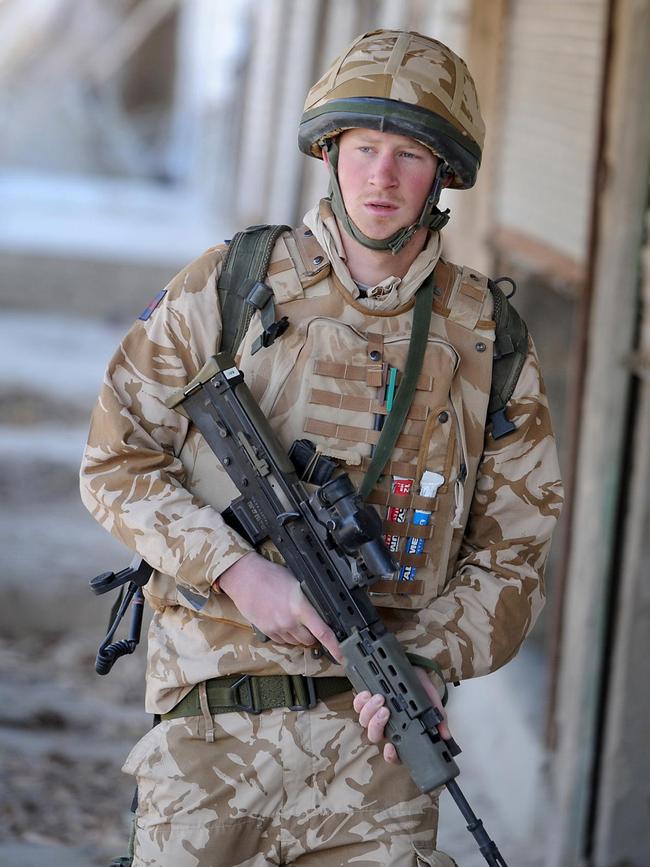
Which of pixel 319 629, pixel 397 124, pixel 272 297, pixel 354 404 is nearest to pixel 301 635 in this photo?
pixel 319 629

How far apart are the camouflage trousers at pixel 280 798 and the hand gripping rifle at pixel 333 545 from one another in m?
0.13

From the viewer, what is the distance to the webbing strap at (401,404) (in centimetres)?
219

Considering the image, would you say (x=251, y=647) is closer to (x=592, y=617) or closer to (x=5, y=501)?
(x=592, y=617)

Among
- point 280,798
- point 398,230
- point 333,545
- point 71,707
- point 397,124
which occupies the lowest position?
point 71,707

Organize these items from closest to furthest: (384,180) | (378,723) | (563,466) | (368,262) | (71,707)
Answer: (378,723) < (384,180) < (368,262) < (563,466) < (71,707)

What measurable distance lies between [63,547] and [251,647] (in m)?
4.85

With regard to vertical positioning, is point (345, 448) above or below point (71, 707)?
above

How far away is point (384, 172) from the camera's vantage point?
216cm

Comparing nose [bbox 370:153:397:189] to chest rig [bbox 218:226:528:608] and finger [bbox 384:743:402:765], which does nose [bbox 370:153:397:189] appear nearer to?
chest rig [bbox 218:226:528:608]

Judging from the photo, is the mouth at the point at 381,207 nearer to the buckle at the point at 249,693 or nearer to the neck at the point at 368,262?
the neck at the point at 368,262

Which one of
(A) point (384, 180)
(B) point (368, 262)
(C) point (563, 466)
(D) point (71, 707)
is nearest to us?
(A) point (384, 180)

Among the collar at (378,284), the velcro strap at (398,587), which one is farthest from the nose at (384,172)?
the velcro strap at (398,587)

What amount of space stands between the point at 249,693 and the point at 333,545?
0.94 feet

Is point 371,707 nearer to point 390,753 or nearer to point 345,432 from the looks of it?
point 390,753
